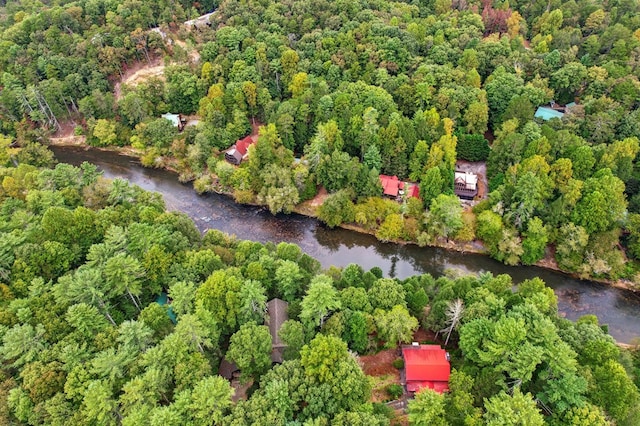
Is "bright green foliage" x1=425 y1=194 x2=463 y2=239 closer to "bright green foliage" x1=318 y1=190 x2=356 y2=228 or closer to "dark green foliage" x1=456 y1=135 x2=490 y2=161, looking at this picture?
"bright green foliage" x1=318 y1=190 x2=356 y2=228

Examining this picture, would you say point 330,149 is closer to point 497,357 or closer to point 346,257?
point 346,257

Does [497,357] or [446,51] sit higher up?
[446,51]

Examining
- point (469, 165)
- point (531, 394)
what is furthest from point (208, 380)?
point (469, 165)

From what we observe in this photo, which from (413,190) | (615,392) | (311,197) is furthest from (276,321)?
(413,190)

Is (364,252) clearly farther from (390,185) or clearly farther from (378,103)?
(378,103)

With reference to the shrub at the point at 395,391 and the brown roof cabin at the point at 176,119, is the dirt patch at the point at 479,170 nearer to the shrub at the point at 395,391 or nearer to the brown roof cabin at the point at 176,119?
the shrub at the point at 395,391

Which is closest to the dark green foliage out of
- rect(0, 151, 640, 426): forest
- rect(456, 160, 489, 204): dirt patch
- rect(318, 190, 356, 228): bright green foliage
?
rect(456, 160, 489, 204): dirt patch
